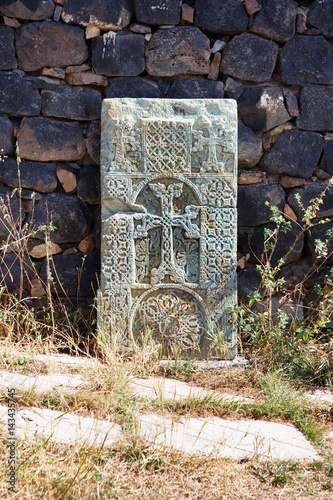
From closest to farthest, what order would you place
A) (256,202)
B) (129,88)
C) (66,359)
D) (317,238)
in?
(66,359) → (129,88) → (256,202) → (317,238)

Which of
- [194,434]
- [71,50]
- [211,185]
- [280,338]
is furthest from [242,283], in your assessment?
[71,50]

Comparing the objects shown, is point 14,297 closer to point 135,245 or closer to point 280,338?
point 135,245

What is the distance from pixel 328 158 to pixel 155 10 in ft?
5.61

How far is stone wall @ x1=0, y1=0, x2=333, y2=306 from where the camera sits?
10.9ft

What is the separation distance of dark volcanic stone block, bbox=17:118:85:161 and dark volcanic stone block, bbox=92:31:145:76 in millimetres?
472

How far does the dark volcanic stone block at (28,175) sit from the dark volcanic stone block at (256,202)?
142 centimetres

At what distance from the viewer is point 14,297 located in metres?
3.24

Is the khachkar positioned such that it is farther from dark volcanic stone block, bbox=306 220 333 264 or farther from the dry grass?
the dry grass

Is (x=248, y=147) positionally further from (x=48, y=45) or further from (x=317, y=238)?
(x=48, y=45)

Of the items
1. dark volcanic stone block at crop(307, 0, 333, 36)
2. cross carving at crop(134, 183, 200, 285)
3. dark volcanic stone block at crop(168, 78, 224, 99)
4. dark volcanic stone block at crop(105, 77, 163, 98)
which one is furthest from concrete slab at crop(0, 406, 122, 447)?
dark volcanic stone block at crop(307, 0, 333, 36)

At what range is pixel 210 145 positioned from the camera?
9.89 ft

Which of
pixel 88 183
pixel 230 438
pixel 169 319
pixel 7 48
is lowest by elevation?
pixel 230 438

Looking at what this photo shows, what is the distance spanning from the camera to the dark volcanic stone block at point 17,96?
130 inches

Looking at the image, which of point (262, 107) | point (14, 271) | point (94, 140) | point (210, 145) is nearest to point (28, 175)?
point (94, 140)
